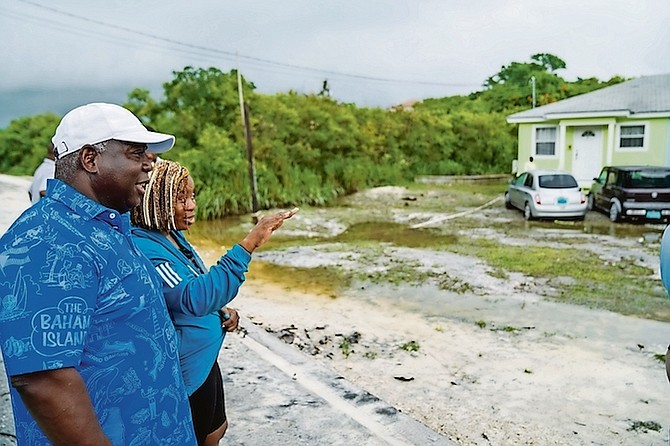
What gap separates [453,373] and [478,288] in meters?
3.28

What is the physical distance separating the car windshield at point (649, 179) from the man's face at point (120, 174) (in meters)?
14.0

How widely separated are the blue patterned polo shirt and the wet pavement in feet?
5.45

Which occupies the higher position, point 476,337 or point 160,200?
point 160,200

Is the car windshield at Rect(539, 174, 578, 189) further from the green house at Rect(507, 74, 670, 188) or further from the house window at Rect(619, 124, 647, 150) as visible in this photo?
the house window at Rect(619, 124, 647, 150)

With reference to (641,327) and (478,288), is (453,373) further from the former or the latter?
(478,288)

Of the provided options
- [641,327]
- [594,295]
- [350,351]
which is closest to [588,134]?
[594,295]

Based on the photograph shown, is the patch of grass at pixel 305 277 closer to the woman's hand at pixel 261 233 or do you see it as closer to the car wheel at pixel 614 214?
the woman's hand at pixel 261 233

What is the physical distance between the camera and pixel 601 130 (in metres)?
19.8

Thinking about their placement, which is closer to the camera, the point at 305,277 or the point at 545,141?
the point at 305,277

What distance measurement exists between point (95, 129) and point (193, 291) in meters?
0.70

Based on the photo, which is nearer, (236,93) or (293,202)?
(293,202)

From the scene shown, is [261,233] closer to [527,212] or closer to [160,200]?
[160,200]

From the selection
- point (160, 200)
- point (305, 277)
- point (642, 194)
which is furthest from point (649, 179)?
point (160, 200)

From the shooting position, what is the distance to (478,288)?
26.2ft
